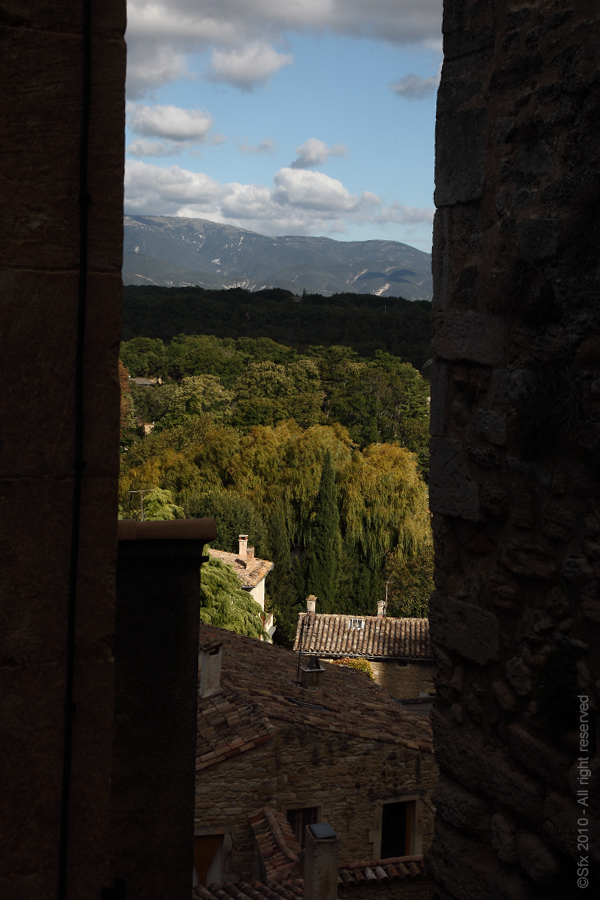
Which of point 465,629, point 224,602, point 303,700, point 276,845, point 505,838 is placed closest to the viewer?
point 505,838

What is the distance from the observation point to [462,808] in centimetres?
332

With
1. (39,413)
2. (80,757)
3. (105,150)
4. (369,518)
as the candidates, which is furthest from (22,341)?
(369,518)

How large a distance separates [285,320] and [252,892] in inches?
3160

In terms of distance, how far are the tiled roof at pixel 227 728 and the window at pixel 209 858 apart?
2.81ft

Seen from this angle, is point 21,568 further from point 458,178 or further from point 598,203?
point 458,178

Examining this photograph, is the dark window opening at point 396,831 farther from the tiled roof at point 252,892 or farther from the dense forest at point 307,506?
the dense forest at point 307,506

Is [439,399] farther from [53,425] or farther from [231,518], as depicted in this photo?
[231,518]

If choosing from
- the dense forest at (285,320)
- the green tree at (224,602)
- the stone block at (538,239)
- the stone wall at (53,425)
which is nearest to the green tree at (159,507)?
the green tree at (224,602)

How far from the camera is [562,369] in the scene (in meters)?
2.94

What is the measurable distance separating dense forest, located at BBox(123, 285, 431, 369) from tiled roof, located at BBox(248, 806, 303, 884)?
200ft

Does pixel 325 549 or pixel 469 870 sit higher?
pixel 469 870

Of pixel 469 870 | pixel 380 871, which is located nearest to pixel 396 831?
pixel 380 871

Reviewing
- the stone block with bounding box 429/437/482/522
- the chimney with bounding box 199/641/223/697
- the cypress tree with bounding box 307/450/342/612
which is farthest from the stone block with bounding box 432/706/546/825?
the cypress tree with bounding box 307/450/342/612

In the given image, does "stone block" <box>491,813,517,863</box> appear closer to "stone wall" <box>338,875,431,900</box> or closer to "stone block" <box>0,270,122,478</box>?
"stone block" <box>0,270,122,478</box>
